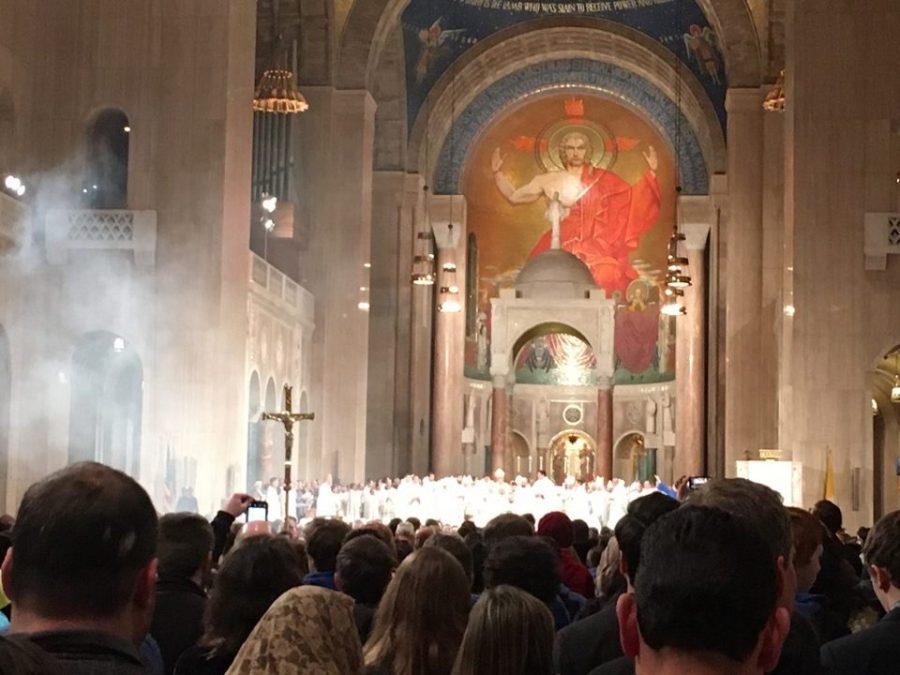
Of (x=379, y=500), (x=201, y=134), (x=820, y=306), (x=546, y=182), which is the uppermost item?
(x=546, y=182)

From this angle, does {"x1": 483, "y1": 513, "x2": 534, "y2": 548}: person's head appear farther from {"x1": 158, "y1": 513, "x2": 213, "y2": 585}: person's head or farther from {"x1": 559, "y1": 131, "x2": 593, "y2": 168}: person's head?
{"x1": 559, "y1": 131, "x2": 593, "y2": 168}: person's head

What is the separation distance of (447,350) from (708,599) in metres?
41.6

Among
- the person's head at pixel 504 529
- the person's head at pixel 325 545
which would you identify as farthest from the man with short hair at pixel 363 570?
the person's head at pixel 504 529

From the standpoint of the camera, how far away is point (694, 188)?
1682 inches

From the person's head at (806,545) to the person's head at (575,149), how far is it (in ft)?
141

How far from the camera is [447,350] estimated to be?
44000 millimetres

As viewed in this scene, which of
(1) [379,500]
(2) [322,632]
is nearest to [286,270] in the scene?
(1) [379,500]

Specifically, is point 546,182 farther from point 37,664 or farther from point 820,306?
point 37,664

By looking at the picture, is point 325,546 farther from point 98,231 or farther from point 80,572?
point 98,231

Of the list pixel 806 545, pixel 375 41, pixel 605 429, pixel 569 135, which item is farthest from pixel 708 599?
pixel 569 135

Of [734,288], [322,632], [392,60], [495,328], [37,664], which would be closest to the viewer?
[37,664]

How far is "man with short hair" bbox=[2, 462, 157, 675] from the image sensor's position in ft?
9.09

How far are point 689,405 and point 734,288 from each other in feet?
30.6

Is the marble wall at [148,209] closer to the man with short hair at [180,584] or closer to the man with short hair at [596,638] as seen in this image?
the man with short hair at [180,584]
